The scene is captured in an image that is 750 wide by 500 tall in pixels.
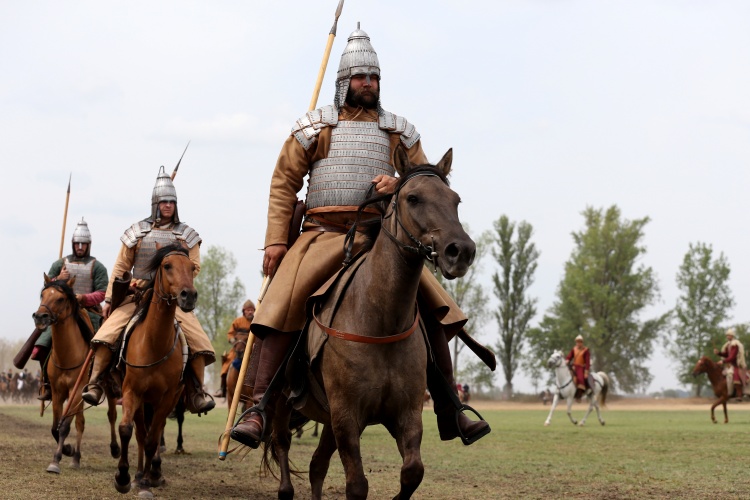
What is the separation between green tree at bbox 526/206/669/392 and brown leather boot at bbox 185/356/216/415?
5936cm

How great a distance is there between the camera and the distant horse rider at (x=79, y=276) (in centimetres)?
1470

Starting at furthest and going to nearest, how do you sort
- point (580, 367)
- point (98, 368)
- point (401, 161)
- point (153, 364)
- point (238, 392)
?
point (580, 367) → point (98, 368) → point (153, 364) → point (238, 392) → point (401, 161)

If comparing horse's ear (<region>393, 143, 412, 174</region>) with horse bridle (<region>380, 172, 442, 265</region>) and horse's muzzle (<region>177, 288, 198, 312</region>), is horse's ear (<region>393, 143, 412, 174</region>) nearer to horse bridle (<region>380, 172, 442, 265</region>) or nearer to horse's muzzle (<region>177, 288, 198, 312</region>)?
horse bridle (<region>380, 172, 442, 265</region>)

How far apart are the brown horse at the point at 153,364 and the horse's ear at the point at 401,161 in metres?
4.50

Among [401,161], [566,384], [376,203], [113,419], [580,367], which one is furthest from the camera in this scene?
[566,384]

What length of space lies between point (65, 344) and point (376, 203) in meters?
8.45

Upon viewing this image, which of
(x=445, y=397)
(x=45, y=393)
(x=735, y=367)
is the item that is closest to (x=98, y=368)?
(x=45, y=393)

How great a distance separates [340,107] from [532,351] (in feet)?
217

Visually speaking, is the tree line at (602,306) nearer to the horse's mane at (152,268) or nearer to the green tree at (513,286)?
the green tree at (513,286)

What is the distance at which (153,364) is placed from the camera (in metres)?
10.9

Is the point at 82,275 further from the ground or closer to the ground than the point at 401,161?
further from the ground

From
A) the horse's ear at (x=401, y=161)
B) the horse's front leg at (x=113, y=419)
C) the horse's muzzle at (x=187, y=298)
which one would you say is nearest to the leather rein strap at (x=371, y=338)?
the horse's ear at (x=401, y=161)

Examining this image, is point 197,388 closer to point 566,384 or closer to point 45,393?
point 45,393

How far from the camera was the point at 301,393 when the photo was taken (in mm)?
6809
